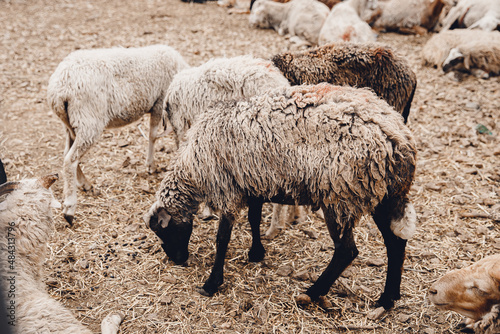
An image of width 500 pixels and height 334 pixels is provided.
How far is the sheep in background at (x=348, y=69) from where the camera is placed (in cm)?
421

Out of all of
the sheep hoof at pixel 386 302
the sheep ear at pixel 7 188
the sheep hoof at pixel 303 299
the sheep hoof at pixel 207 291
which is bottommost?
the sheep hoof at pixel 207 291

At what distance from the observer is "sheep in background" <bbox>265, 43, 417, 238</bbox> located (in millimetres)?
4207

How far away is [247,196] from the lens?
10.4ft

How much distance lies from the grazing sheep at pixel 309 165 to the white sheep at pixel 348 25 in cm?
561

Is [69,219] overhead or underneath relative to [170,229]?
underneath

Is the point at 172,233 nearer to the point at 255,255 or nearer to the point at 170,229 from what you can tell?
the point at 170,229

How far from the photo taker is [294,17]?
9953 millimetres

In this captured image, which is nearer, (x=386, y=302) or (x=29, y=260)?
(x=29, y=260)

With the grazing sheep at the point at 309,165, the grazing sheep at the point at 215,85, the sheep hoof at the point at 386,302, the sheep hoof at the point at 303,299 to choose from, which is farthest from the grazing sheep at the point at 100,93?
the sheep hoof at the point at 386,302

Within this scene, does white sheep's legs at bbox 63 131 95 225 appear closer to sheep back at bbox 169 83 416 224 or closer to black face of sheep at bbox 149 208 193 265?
black face of sheep at bbox 149 208 193 265

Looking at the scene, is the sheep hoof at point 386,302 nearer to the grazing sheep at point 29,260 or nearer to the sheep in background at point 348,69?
the sheep in background at point 348,69

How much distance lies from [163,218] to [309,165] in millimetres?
1470

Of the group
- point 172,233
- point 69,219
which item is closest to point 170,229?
point 172,233

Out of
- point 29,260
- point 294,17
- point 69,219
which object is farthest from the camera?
point 294,17
